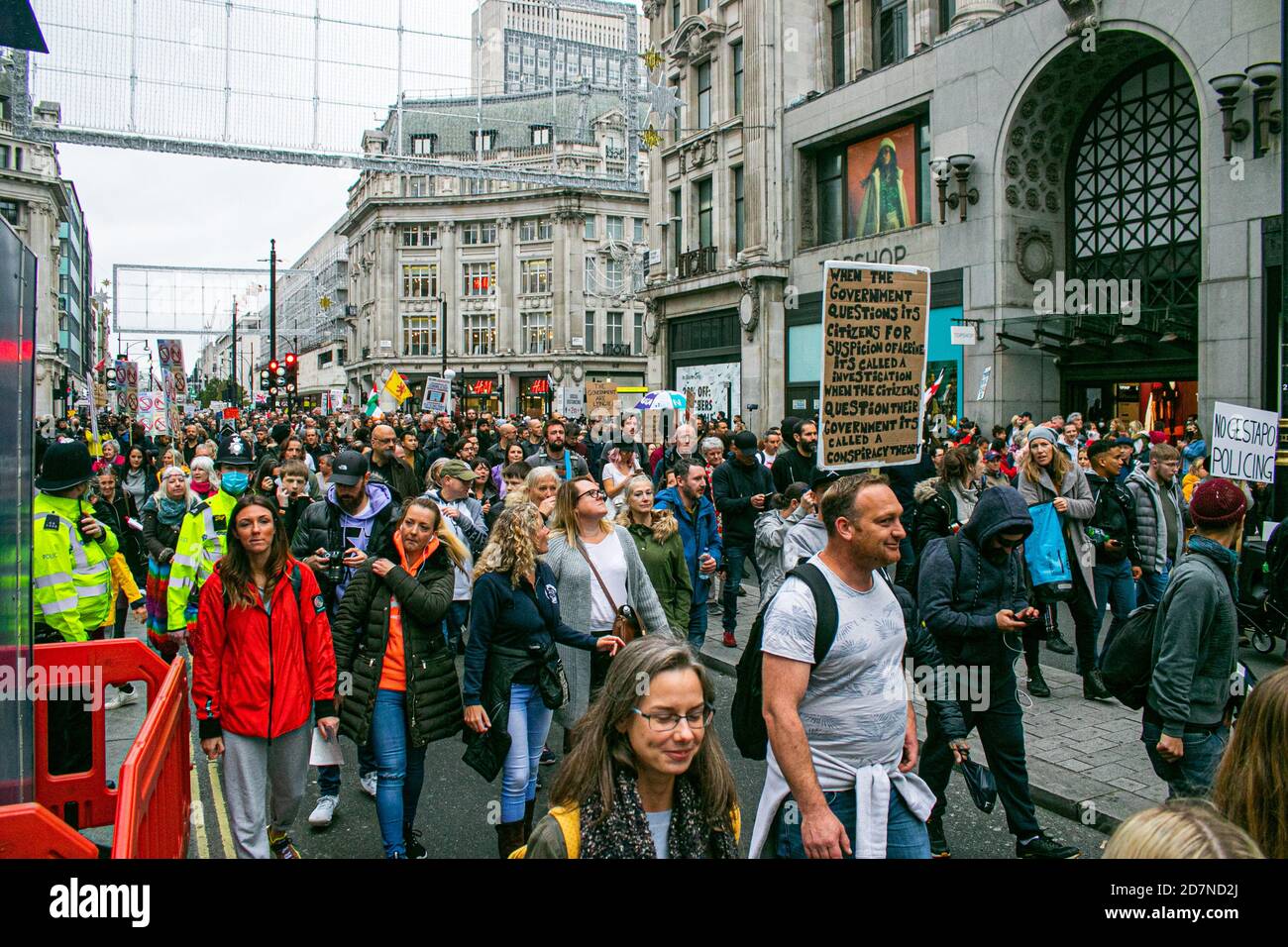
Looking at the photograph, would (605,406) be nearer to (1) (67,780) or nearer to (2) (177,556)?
(2) (177,556)

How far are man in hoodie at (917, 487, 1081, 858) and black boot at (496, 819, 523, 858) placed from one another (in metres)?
2.11

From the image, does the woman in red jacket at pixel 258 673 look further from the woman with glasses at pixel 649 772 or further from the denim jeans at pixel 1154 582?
the denim jeans at pixel 1154 582

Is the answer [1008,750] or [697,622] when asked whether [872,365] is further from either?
[697,622]

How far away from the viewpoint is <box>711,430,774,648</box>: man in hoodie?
31.5ft

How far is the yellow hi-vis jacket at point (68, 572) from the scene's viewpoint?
6262 millimetres

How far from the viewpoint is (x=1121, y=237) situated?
21547 millimetres

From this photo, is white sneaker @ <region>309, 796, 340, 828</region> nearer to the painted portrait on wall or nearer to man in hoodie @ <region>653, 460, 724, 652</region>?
man in hoodie @ <region>653, 460, 724, 652</region>

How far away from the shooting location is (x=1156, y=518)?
26.3 feet

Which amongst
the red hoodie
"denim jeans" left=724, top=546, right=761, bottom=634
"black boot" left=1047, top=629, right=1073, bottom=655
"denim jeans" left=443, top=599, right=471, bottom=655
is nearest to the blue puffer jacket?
"denim jeans" left=724, top=546, right=761, bottom=634

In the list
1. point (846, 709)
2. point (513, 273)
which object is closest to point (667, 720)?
point (846, 709)

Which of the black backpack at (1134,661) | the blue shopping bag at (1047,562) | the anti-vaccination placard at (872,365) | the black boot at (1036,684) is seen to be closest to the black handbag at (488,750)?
the anti-vaccination placard at (872,365)

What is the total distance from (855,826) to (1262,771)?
4.78 feet
